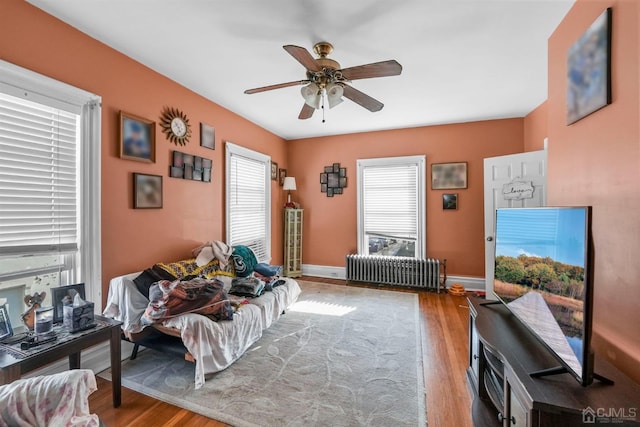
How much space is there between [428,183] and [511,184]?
51.1 inches

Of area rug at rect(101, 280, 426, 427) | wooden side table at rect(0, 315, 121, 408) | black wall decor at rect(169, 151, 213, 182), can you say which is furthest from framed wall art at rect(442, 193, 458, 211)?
wooden side table at rect(0, 315, 121, 408)

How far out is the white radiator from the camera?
4.28m

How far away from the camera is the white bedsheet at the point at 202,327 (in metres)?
2.02

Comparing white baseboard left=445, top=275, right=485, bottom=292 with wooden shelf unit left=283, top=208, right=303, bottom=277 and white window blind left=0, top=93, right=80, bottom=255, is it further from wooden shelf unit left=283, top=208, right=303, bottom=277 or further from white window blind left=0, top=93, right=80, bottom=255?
white window blind left=0, top=93, right=80, bottom=255

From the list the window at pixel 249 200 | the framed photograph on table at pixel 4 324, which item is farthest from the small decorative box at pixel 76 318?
the window at pixel 249 200

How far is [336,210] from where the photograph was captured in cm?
512

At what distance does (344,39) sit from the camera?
219 centimetres

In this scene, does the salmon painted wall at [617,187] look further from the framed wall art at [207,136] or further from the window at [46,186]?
Answer: the framed wall art at [207,136]

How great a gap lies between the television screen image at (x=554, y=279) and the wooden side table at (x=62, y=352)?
259 cm

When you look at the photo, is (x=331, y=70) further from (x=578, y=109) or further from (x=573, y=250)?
(x=573, y=250)

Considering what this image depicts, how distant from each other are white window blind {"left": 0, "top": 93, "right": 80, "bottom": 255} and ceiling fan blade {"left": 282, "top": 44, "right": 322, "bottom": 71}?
5.96 ft

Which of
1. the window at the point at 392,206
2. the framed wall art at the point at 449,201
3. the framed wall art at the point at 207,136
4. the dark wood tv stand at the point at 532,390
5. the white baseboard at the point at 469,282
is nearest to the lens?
the dark wood tv stand at the point at 532,390

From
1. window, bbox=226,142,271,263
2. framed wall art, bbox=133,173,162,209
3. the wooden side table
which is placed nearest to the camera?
the wooden side table

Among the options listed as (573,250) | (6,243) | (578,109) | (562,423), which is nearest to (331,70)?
(578,109)
